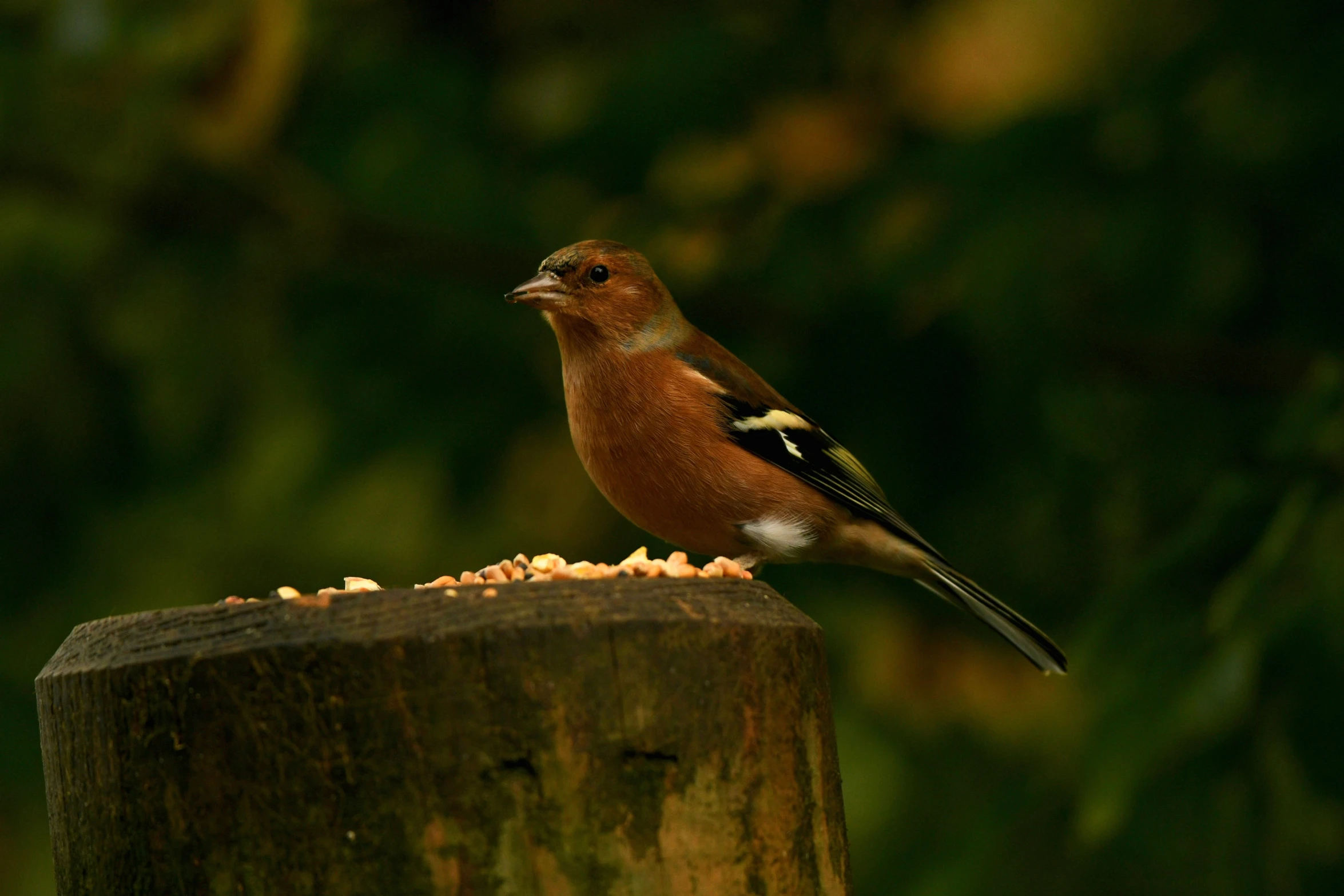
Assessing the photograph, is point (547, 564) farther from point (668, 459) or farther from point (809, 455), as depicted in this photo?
point (809, 455)

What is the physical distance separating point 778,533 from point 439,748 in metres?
2.39

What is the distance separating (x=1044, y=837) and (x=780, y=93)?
2978mm

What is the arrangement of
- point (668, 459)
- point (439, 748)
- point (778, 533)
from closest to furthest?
point (439, 748), point (668, 459), point (778, 533)

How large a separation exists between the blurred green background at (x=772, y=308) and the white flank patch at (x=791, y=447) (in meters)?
0.76

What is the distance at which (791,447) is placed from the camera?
4.30 metres

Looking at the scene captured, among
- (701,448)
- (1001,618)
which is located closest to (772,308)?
(701,448)

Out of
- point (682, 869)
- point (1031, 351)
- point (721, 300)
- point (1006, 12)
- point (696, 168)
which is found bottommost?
point (682, 869)

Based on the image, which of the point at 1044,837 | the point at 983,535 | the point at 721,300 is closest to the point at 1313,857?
the point at 1044,837

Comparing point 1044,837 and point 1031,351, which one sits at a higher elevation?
point 1031,351

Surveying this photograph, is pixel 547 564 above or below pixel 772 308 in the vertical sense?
below

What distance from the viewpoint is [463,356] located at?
557 centimetres

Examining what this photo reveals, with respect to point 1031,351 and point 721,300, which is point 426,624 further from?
point 721,300

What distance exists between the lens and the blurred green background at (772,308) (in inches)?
173

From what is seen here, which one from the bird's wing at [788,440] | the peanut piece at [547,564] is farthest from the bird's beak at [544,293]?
the peanut piece at [547,564]
